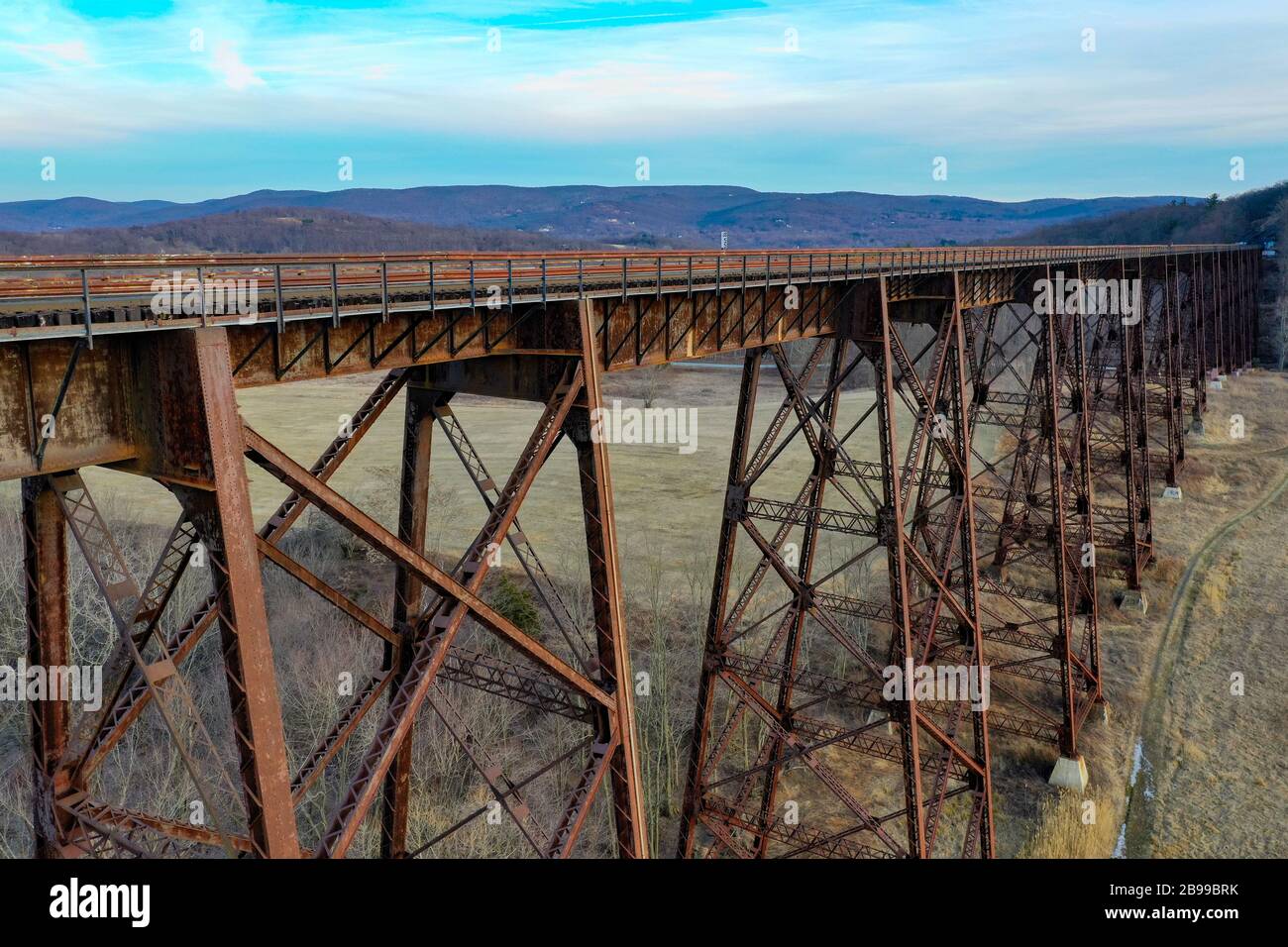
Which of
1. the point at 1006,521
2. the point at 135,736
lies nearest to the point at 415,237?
the point at 135,736

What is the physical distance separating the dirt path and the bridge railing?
13377 mm

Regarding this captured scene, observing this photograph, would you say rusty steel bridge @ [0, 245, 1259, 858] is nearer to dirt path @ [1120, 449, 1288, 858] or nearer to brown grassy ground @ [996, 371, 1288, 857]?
brown grassy ground @ [996, 371, 1288, 857]

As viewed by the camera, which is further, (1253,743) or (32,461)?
(1253,743)

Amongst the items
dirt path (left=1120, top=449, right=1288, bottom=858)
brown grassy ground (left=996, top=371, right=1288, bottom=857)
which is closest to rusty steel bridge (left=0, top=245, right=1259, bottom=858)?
brown grassy ground (left=996, top=371, right=1288, bottom=857)

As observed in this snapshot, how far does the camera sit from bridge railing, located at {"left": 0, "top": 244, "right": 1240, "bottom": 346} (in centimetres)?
594

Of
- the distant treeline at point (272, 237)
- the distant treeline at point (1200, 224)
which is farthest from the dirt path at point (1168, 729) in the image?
the distant treeline at point (1200, 224)

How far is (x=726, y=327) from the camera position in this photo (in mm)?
12055

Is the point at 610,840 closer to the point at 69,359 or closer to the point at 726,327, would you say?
the point at 726,327

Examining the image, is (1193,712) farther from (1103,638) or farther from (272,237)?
(272,237)

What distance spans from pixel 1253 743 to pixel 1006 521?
757cm

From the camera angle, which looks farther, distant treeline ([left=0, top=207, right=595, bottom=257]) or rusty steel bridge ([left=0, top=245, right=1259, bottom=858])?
distant treeline ([left=0, top=207, right=595, bottom=257])

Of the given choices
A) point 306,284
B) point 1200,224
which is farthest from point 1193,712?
point 1200,224

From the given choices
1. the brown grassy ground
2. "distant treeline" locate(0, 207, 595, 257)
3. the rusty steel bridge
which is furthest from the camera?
"distant treeline" locate(0, 207, 595, 257)

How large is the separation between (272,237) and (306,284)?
1240 inches
